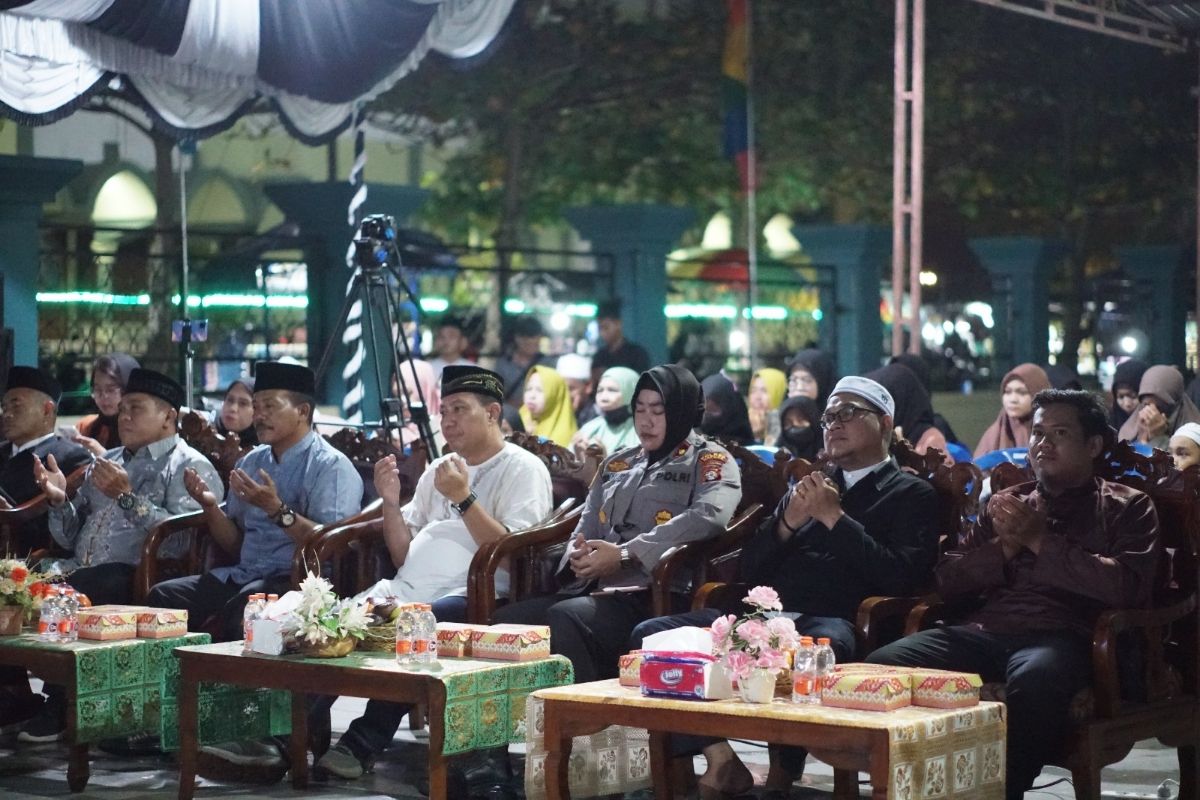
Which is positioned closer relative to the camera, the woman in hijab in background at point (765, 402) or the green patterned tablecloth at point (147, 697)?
the green patterned tablecloth at point (147, 697)

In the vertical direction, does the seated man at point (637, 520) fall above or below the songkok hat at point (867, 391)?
below

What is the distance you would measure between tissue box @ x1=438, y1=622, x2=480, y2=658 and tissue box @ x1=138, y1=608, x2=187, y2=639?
1181mm

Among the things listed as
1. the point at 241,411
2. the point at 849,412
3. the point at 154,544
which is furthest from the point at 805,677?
the point at 241,411

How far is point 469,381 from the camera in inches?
270

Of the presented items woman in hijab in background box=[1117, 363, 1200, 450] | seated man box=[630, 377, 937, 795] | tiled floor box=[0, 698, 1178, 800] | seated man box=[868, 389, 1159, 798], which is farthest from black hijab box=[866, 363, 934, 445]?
seated man box=[868, 389, 1159, 798]

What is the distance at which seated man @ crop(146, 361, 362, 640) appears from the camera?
7.25 m

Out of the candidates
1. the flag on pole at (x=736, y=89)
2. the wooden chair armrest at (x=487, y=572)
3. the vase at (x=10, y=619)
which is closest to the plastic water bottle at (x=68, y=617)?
the vase at (x=10, y=619)

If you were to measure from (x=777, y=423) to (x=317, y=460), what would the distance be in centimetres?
399

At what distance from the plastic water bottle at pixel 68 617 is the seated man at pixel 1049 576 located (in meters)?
2.74

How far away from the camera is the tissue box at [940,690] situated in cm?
477

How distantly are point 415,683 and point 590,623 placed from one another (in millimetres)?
973

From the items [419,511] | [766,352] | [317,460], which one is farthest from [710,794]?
[766,352]

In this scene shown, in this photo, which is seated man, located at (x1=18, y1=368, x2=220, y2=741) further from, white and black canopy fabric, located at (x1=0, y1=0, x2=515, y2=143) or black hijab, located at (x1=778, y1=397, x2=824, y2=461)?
black hijab, located at (x1=778, y1=397, x2=824, y2=461)

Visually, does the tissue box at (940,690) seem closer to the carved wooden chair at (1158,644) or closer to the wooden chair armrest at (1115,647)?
the carved wooden chair at (1158,644)
